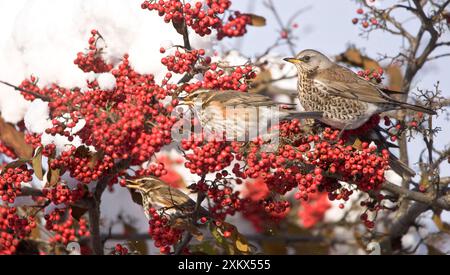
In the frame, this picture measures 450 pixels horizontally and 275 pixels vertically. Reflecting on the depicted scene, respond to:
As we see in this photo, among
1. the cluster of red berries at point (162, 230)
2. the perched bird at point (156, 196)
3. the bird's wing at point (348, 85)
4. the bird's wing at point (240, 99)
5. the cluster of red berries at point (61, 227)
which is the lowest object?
the cluster of red berries at point (162, 230)

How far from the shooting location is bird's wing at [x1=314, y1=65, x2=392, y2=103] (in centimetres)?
435

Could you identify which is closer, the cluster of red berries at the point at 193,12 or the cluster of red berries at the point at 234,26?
the cluster of red berries at the point at 193,12

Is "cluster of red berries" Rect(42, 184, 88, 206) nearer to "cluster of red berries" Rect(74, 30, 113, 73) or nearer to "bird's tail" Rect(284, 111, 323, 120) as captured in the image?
"cluster of red berries" Rect(74, 30, 113, 73)

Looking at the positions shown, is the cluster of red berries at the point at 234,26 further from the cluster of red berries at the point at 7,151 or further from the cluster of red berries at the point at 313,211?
the cluster of red berries at the point at 313,211

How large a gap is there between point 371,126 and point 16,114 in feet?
7.52

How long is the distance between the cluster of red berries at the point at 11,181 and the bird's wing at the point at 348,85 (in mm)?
1931

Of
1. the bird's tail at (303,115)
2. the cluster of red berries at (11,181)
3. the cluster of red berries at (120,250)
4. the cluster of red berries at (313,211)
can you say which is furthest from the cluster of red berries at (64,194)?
the cluster of red berries at (313,211)

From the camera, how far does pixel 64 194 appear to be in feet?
12.6

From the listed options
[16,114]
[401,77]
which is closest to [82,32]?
[16,114]

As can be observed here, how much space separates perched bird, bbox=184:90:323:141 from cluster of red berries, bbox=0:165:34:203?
941mm

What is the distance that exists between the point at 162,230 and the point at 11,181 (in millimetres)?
823

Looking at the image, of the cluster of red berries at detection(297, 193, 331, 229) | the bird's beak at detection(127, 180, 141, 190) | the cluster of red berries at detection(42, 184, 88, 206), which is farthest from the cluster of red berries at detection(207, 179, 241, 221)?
the cluster of red berries at detection(297, 193, 331, 229)

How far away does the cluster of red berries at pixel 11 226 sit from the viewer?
13.0 feet
